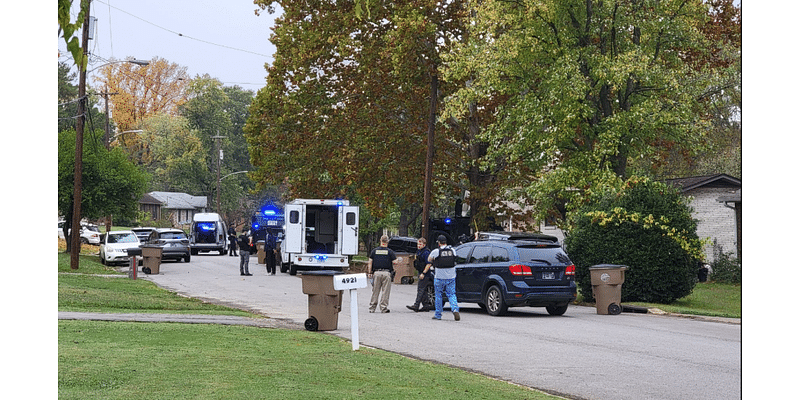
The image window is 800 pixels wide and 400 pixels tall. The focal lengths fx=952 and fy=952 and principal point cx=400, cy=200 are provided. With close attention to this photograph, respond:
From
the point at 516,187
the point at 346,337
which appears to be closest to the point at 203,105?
the point at 516,187

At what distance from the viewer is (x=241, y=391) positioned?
8.89m

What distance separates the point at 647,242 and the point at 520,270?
233 inches

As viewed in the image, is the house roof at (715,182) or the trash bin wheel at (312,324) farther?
the house roof at (715,182)

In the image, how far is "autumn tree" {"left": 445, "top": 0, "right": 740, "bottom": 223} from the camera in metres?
26.3

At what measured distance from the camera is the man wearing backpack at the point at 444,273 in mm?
18734

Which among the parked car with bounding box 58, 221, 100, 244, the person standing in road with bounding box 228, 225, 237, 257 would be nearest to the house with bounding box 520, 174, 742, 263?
the person standing in road with bounding box 228, 225, 237, 257

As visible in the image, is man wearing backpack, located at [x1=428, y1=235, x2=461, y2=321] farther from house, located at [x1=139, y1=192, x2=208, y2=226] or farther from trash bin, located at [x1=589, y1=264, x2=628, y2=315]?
house, located at [x1=139, y1=192, x2=208, y2=226]

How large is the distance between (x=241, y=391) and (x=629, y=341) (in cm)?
825

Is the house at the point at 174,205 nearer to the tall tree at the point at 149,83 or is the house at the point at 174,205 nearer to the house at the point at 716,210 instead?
the house at the point at 716,210

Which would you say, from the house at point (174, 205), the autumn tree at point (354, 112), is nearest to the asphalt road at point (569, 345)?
the autumn tree at point (354, 112)

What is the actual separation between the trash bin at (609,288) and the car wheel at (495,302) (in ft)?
9.09

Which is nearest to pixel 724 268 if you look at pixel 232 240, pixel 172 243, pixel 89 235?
pixel 172 243

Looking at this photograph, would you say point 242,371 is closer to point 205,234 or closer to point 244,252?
point 244,252
